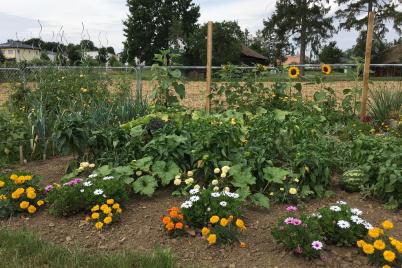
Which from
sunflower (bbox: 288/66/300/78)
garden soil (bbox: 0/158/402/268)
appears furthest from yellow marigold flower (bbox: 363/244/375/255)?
sunflower (bbox: 288/66/300/78)

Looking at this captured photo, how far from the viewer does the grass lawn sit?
257cm

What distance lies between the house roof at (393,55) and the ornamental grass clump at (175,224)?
134ft

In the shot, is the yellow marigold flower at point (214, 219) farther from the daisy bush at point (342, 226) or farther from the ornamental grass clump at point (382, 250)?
the ornamental grass clump at point (382, 250)

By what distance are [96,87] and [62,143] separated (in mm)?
3400

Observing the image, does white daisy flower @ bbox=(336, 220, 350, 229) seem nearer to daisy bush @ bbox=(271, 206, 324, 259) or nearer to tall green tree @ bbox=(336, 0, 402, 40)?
daisy bush @ bbox=(271, 206, 324, 259)

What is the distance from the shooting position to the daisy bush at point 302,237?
2.56 metres

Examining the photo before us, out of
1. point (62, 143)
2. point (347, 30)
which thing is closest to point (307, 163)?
point (62, 143)

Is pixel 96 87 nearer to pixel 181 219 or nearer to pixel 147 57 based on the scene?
pixel 181 219

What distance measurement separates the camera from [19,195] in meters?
3.40

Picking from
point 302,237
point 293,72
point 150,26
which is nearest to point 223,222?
point 302,237

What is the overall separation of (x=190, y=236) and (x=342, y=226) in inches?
40.6

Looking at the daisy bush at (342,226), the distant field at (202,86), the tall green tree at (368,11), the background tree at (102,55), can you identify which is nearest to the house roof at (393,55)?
the tall green tree at (368,11)

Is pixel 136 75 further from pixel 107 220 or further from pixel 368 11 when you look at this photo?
pixel 368 11

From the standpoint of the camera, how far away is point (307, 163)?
11.4ft
